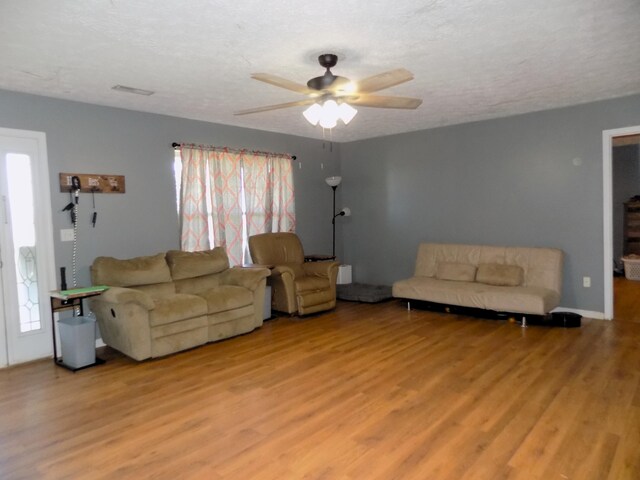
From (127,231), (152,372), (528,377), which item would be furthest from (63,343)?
(528,377)

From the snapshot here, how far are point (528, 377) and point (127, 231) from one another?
13.1 ft

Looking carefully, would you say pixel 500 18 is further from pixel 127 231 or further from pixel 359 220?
pixel 359 220

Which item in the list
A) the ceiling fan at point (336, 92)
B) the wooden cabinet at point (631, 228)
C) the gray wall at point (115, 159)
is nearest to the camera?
the ceiling fan at point (336, 92)

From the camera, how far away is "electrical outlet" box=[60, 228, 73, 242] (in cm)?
411

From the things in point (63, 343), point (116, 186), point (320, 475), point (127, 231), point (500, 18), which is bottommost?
point (320, 475)

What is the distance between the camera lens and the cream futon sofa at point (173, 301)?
374 centimetres

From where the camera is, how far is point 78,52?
9.63 feet

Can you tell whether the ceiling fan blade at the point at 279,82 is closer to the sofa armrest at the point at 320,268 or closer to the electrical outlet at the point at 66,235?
the electrical outlet at the point at 66,235

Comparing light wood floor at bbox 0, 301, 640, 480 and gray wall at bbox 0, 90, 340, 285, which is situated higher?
gray wall at bbox 0, 90, 340, 285

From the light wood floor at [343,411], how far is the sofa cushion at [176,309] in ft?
1.18

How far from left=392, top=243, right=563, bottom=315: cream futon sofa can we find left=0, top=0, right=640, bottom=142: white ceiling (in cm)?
186

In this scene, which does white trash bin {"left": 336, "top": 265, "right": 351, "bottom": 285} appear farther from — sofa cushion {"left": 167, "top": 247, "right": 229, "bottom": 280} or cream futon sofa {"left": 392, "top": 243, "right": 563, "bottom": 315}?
sofa cushion {"left": 167, "top": 247, "right": 229, "bottom": 280}

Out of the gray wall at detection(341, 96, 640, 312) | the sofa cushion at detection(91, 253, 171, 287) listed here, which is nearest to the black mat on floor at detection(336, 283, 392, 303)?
the gray wall at detection(341, 96, 640, 312)

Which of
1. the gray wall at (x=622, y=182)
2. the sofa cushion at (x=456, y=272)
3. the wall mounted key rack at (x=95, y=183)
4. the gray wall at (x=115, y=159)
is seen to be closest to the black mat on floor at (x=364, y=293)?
the sofa cushion at (x=456, y=272)
